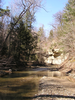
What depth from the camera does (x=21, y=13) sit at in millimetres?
23562

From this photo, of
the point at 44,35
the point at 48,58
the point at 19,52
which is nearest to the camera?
the point at 19,52

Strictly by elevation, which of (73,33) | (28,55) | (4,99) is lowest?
(4,99)

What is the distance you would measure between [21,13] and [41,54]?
67.7 feet

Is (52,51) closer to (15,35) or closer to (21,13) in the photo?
(15,35)

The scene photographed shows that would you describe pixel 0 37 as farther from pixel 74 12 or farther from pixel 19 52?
pixel 74 12

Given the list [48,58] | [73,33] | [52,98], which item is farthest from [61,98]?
[48,58]

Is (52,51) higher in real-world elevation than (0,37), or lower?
lower

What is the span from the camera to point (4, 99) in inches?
316

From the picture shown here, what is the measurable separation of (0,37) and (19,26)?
17.5ft

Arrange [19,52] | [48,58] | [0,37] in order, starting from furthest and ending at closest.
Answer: [48,58]
[19,52]
[0,37]

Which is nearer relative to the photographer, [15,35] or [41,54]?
[15,35]

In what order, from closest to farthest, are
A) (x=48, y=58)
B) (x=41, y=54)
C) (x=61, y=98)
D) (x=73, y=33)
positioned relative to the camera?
(x=61, y=98) < (x=73, y=33) < (x=41, y=54) < (x=48, y=58)

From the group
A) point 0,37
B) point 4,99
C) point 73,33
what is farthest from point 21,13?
point 4,99

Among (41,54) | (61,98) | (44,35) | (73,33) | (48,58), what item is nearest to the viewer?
(61,98)
